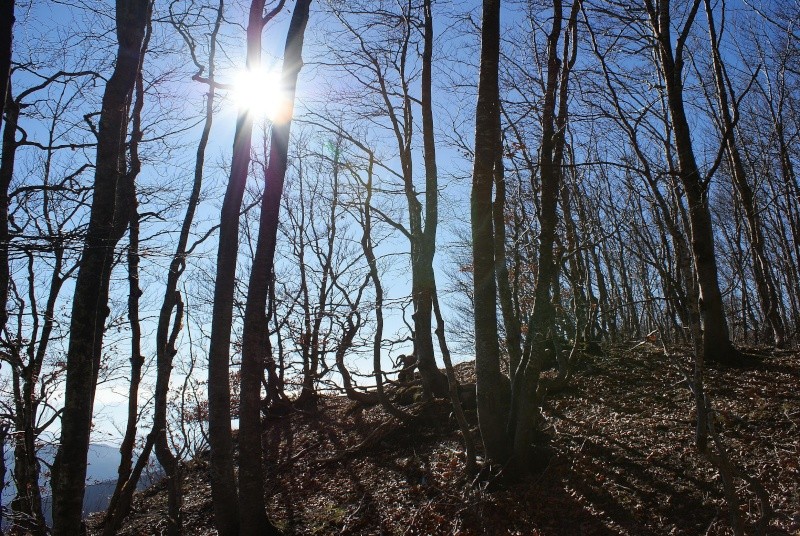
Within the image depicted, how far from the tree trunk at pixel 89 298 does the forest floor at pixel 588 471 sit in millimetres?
Result: 2927

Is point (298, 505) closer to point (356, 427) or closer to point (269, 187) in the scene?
point (356, 427)

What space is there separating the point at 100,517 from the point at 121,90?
10.4m

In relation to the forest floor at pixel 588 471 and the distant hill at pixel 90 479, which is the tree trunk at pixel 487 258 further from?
the distant hill at pixel 90 479

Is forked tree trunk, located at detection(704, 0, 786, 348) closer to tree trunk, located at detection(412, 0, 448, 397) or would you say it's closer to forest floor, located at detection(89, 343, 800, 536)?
forest floor, located at detection(89, 343, 800, 536)

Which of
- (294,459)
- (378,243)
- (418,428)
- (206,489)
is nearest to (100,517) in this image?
(206,489)

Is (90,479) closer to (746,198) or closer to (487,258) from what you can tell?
(487,258)

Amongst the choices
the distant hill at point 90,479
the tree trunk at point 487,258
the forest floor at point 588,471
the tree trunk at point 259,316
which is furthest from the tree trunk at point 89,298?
the tree trunk at point 487,258

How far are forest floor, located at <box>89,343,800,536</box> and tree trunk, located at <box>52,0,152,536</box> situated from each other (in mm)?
2927

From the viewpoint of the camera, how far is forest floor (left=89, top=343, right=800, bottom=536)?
534 centimetres

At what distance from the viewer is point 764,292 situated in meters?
11.3

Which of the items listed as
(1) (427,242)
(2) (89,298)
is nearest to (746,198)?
(1) (427,242)

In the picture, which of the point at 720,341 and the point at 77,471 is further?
the point at 720,341

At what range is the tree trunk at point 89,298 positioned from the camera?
5328mm

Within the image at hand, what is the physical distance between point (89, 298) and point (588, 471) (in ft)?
19.8
